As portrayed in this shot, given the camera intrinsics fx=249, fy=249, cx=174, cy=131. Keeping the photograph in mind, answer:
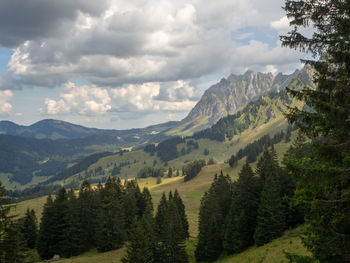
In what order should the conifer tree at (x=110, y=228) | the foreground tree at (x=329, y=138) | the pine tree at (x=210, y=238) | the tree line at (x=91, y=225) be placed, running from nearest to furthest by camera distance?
the foreground tree at (x=329, y=138), the pine tree at (x=210, y=238), the tree line at (x=91, y=225), the conifer tree at (x=110, y=228)

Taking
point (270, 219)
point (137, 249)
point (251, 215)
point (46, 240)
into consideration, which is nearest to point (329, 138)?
point (270, 219)

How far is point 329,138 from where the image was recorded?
12758 mm

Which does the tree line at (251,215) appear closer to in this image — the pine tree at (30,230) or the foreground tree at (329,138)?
the foreground tree at (329,138)

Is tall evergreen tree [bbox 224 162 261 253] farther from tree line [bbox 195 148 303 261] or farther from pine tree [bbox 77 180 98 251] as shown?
pine tree [bbox 77 180 98 251]

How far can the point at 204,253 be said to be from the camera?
1845 inches

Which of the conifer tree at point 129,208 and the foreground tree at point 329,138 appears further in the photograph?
the conifer tree at point 129,208

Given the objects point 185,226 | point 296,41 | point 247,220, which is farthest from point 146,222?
point 296,41

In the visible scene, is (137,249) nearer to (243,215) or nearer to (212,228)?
(212,228)

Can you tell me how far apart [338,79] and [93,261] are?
4713cm

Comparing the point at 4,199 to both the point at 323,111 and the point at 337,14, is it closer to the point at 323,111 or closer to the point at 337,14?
the point at 323,111

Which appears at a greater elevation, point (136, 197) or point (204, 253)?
point (136, 197)

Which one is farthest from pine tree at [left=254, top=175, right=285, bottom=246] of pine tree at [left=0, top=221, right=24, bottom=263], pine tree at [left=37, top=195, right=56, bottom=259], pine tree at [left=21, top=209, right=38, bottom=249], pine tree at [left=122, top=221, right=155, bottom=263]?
pine tree at [left=21, top=209, right=38, bottom=249]

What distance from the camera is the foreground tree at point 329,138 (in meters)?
10.2

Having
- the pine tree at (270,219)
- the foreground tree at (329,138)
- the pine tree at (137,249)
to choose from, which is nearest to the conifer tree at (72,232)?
the pine tree at (137,249)
